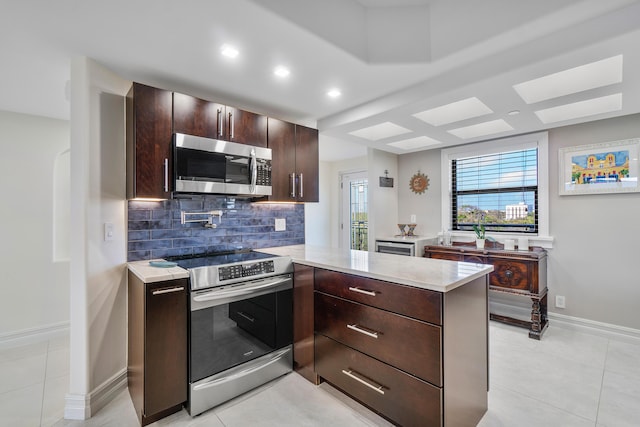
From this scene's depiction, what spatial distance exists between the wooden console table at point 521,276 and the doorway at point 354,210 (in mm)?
2362

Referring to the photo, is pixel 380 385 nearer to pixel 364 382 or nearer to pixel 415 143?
pixel 364 382

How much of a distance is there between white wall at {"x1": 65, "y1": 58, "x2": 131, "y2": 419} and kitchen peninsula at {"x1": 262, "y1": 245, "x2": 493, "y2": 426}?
4.58ft

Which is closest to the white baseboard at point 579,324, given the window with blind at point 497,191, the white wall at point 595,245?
the white wall at point 595,245

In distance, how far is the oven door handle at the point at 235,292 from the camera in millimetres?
1927

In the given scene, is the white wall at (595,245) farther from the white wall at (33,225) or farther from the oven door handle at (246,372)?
the white wall at (33,225)

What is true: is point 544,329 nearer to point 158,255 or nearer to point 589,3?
point 589,3

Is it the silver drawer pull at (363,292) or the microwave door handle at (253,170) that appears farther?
the microwave door handle at (253,170)

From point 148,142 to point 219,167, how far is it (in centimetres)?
50

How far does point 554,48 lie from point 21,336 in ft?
15.9

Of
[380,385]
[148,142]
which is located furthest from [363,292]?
[148,142]

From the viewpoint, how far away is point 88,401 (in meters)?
1.93

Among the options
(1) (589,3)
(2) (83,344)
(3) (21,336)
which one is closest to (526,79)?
(1) (589,3)

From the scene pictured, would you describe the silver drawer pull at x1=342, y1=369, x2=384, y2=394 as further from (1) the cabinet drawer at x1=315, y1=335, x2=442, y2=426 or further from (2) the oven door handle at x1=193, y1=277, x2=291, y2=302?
(2) the oven door handle at x1=193, y1=277, x2=291, y2=302

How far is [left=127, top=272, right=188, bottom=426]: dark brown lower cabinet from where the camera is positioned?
1749mm
